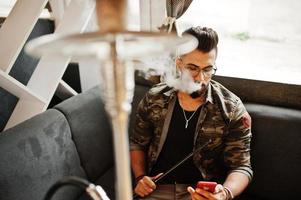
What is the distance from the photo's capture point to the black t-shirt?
1657 mm

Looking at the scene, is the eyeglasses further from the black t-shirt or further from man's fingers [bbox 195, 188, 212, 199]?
man's fingers [bbox 195, 188, 212, 199]

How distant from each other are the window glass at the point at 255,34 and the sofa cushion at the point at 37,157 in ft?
3.61

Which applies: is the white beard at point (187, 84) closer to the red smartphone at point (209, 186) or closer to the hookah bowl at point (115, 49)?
the red smartphone at point (209, 186)

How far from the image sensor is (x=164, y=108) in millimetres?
1691

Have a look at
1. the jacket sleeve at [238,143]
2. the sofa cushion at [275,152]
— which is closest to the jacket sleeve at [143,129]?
the jacket sleeve at [238,143]

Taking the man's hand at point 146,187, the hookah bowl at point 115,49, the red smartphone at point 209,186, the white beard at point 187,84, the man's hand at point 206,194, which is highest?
the hookah bowl at point 115,49

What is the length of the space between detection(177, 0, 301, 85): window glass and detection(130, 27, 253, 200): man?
461 mm

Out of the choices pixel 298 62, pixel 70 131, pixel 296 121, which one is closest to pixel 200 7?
pixel 298 62

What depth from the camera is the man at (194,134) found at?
1522 millimetres

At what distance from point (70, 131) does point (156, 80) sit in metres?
0.72

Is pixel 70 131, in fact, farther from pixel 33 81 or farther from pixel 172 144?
pixel 172 144

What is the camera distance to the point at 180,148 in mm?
1680

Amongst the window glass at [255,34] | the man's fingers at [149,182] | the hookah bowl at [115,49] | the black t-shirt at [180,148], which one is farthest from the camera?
the window glass at [255,34]

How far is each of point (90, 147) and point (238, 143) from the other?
2.91 feet
